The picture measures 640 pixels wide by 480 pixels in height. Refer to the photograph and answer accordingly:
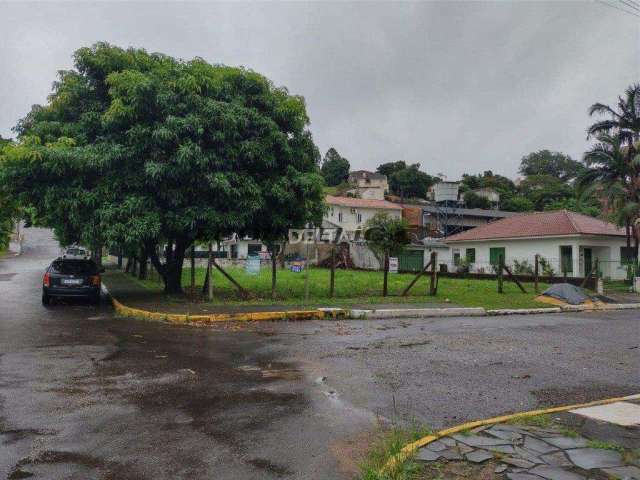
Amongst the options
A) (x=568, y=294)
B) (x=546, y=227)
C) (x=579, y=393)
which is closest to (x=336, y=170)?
(x=546, y=227)

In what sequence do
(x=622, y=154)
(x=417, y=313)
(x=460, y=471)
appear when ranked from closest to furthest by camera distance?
(x=460, y=471) < (x=417, y=313) < (x=622, y=154)

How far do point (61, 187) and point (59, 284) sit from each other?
335cm

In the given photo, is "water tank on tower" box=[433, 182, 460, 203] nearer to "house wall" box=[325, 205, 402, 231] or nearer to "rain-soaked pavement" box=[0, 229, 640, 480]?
"house wall" box=[325, 205, 402, 231]

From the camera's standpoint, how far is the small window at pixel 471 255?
126 feet

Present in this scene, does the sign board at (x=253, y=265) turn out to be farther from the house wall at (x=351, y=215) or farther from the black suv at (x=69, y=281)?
the house wall at (x=351, y=215)

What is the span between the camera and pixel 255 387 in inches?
264

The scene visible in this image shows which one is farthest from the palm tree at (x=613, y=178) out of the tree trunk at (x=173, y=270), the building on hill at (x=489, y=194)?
the building on hill at (x=489, y=194)

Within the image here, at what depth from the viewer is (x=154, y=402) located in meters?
→ 5.96

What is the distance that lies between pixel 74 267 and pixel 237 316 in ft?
22.2

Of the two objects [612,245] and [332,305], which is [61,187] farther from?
[612,245]

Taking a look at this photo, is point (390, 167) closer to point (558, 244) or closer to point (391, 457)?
point (558, 244)

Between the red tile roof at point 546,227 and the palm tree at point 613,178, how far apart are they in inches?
85.4

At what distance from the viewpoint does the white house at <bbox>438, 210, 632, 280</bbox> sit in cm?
3098

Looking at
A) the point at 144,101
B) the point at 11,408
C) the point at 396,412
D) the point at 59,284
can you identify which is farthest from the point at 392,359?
the point at 59,284
